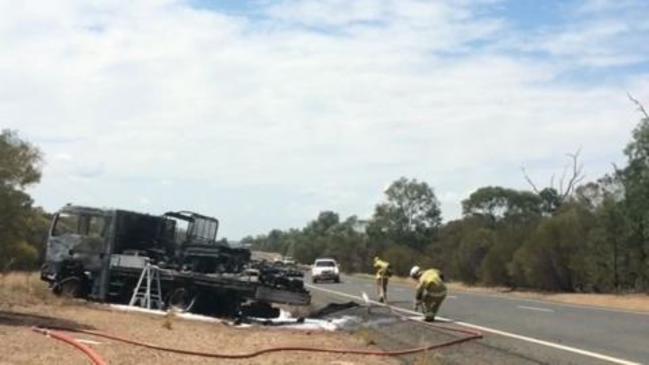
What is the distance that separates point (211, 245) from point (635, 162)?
Answer: 28.1 meters

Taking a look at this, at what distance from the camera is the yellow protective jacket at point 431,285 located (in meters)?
22.3

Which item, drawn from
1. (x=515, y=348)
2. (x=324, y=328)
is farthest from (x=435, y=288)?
(x=515, y=348)

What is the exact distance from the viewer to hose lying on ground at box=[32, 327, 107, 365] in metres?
12.1

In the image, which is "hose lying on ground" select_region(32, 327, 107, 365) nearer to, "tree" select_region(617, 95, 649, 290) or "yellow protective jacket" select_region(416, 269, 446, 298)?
"yellow protective jacket" select_region(416, 269, 446, 298)

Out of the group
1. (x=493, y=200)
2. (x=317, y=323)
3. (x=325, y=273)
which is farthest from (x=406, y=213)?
(x=317, y=323)

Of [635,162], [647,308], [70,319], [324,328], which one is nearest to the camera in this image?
[70,319]

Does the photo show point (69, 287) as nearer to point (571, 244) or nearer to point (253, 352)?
point (253, 352)

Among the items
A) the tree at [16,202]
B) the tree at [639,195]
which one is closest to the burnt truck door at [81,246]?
the tree at [16,202]

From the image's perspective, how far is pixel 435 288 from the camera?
22562 mm

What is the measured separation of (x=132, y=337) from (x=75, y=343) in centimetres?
276

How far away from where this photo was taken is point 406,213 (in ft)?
470

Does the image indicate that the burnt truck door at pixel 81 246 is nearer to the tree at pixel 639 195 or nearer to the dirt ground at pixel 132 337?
the dirt ground at pixel 132 337

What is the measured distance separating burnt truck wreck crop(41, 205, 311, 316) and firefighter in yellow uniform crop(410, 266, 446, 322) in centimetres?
341

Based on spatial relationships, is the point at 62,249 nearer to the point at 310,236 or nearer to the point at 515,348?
the point at 515,348
